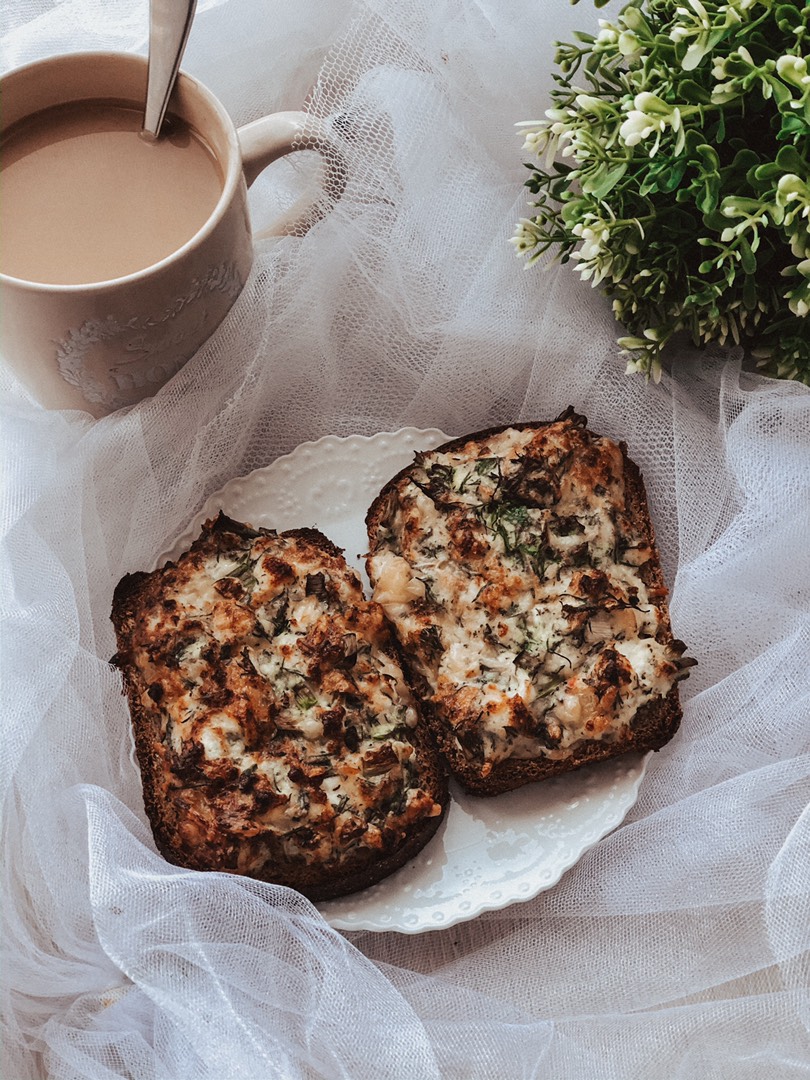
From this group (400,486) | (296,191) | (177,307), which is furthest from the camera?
(296,191)

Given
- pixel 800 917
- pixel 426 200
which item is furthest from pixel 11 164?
pixel 800 917

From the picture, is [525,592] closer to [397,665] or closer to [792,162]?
[397,665]

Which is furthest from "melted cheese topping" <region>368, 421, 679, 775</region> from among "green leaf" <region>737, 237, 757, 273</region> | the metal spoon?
the metal spoon

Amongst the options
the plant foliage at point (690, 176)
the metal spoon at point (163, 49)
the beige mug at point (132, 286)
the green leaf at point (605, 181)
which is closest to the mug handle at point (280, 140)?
the beige mug at point (132, 286)

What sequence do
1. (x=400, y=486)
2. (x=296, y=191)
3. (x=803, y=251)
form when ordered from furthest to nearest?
(x=296, y=191)
(x=400, y=486)
(x=803, y=251)

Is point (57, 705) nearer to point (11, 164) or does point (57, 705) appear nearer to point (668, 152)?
point (11, 164)

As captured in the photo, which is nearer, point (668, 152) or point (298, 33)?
point (668, 152)

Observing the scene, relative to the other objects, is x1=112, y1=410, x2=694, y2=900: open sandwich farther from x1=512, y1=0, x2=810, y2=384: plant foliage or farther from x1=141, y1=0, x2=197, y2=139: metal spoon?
x1=141, y1=0, x2=197, y2=139: metal spoon

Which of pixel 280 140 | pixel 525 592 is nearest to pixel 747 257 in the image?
pixel 525 592
